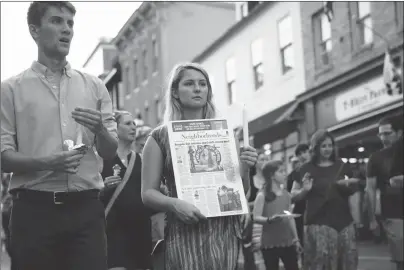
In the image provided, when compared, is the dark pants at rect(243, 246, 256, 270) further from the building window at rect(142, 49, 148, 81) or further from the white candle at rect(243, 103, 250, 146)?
the building window at rect(142, 49, 148, 81)

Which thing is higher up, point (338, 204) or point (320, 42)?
point (320, 42)

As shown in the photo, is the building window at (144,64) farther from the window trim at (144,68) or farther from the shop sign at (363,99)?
the shop sign at (363,99)

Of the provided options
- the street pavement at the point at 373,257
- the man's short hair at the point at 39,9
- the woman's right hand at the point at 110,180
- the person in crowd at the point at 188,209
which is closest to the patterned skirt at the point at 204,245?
the person in crowd at the point at 188,209

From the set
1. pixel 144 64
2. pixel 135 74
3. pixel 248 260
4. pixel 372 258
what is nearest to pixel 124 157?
pixel 248 260

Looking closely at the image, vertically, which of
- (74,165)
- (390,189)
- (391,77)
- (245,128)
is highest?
(391,77)

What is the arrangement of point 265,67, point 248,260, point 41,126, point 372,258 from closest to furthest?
point 41,126, point 248,260, point 372,258, point 265,67

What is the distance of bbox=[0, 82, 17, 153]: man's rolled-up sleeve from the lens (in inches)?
145

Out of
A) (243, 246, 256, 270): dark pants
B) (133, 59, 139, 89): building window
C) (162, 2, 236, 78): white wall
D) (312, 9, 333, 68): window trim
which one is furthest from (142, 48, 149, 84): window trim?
(243, 246, 256, 270): dark pants

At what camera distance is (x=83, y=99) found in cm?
386

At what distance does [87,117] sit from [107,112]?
0.43 m

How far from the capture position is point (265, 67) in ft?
78.1

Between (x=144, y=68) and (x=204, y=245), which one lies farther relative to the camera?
(x=144, y=68)

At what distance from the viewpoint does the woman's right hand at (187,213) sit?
11.3 ft

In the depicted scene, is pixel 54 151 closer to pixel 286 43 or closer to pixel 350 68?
pixel 350 68
